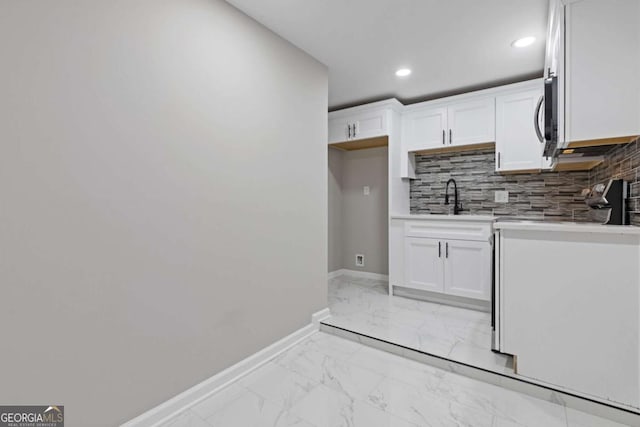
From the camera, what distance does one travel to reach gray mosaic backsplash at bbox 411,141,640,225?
9.93 feet

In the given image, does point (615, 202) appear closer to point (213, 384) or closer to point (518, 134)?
point (518, 134)

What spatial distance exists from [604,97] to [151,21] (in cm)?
234

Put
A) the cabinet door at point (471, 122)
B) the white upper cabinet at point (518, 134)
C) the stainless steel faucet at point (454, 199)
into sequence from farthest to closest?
the stainless steel faucet at point (454, 199) → the cabinet door at point (471, 122) → the white upper cabinet at point (518, 134)

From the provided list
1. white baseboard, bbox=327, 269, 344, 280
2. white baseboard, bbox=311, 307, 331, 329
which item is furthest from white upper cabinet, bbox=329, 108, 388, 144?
white baseboard, bbox=311, 307, 331, 329

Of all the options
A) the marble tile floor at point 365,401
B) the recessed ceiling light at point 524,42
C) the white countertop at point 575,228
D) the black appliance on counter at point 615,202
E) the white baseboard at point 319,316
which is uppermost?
the recessed ceiling light at point 524,42

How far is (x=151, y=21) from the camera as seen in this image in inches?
59.6

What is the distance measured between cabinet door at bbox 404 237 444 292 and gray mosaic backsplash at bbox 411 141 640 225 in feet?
2.24

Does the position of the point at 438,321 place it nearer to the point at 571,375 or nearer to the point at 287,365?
the point at 571,375

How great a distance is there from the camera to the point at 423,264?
3.28 metres

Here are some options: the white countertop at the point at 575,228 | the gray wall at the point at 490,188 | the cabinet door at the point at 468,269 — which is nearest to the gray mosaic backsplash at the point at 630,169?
the white countertop at the point at 575,228

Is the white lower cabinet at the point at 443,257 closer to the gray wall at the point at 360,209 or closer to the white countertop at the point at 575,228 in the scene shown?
the gray wall at the point at 360,209

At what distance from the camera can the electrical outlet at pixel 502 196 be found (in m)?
3.35

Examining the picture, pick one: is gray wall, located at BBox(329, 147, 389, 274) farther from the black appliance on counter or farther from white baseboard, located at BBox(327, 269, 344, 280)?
the black appliance on counter

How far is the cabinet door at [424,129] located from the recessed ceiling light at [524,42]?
1.01m
